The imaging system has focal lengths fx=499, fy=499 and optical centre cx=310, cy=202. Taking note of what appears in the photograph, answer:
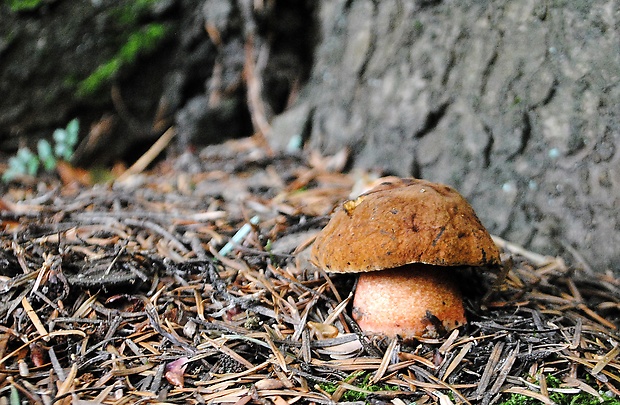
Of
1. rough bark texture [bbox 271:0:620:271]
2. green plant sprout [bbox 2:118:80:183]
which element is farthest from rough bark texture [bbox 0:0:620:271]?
green plant sprout [bbox 2:118:80:183]

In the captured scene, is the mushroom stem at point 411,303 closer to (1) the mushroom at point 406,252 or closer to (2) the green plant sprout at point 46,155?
(1) the mushroom at point 406,252

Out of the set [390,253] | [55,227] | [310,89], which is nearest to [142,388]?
[390,253]

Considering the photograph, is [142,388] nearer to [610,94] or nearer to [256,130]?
[610,94]

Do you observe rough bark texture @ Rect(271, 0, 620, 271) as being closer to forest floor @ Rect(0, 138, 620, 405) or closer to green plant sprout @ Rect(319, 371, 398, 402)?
forest floor @ Rect(0, 138, 620, 405)

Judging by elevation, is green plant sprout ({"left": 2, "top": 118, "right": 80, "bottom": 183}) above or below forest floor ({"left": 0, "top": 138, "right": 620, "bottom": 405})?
above

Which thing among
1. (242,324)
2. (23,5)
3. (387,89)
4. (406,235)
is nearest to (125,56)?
(23,5)

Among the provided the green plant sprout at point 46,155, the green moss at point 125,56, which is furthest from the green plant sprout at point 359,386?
the green moss at point 125,56

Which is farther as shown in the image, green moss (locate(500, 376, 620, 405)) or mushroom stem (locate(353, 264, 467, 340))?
mushroom stem (locate(353, 264, 467, 340))
